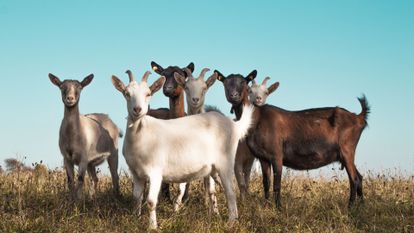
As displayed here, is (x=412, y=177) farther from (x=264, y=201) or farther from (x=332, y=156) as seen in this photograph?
(x=264, y=201)

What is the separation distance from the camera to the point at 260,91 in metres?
13.6

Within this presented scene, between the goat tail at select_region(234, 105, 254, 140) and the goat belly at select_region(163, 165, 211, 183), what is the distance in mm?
1011

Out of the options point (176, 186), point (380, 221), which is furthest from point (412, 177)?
→ point (176, 186)

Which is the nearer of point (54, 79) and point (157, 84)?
point (157, 84)

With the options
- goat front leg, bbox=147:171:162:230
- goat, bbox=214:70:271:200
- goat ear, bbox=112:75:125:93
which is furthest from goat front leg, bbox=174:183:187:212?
goat ear, bbox=112:75:125:93

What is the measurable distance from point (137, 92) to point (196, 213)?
2198mm

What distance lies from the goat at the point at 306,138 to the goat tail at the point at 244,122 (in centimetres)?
69

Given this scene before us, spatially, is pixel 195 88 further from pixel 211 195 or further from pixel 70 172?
pixel 70 172

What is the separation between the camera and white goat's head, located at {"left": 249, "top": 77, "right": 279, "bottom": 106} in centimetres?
1326

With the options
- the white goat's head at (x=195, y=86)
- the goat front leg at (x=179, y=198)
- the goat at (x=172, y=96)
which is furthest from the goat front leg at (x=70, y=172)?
the white goat's head at (x=195, y=86)

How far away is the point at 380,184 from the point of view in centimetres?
1222

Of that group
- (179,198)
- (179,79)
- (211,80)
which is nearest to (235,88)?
(211,80)

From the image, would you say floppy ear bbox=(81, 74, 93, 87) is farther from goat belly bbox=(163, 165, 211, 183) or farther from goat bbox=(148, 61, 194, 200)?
goat belly bbox=(163, 165, 211, 183)

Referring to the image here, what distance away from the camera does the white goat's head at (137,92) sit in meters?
7.20
